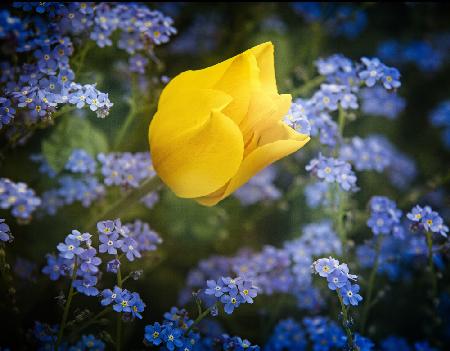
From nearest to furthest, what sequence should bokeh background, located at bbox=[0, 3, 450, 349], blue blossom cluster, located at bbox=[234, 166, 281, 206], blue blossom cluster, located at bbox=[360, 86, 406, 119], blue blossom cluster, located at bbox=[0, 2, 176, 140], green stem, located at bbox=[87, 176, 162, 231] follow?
blue blossom cluster, located at bbox=[0, 2, 176, 140], green stem, located at bbox=[87, 176, 162, 231], bokeh background, located at bbox=[0, 3, 450, 349], blue blossom cluster, located at bbox=[234, 166, 281, 206], blue blossom cluster, located at bbox=[360, 86, 406, 119]

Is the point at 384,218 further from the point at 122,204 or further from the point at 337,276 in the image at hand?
the point at 122,204

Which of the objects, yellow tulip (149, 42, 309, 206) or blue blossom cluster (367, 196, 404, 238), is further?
blue blossom cluster (367, 196, 404, 238)

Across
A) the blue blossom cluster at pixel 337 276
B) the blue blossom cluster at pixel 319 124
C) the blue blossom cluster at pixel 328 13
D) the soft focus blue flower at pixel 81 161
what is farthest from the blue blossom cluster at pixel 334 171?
the blue blossom cluster at pixel 328 13

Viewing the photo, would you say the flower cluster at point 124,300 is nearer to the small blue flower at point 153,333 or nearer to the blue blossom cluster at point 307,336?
the small blue flower at point 153,333

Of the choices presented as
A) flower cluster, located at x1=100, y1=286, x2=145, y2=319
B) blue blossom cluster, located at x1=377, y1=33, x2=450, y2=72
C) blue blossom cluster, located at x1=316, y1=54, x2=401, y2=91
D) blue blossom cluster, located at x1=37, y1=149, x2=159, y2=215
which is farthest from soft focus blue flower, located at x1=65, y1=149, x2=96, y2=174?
blue blossom cluster, located at x1=377, y1=33, x2=450, y2=72

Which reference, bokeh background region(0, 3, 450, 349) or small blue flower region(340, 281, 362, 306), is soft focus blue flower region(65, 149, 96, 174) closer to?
bokeh background region(0, 3, 450, 349)

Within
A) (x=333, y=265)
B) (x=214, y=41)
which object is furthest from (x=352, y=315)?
(x=214, y=41)
